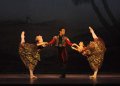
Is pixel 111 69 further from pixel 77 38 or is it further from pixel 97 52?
pixel 97 52

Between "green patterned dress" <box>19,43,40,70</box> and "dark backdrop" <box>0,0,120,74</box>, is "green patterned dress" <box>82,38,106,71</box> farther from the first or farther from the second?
"dark backdrop" <box>0,0,120,74</box>

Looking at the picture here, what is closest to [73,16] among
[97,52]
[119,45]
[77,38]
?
[77,38]

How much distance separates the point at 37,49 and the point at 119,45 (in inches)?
158

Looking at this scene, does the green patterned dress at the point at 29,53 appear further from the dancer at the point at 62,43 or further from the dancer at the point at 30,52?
the dancer at the point at 62,43

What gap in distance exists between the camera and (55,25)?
15.8 meters

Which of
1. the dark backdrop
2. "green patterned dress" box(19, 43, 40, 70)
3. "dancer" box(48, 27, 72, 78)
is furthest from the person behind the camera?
the dark backdrop

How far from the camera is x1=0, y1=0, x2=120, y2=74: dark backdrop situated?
15.7 m

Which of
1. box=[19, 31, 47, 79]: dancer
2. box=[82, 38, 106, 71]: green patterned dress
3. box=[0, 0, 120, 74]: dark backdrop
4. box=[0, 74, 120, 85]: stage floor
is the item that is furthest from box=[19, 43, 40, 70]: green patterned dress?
box=[0, 0, 120, 74]: dark backdrop

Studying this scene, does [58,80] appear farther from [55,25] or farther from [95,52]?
[55,25]

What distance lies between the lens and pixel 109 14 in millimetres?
15781

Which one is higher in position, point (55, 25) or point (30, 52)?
point (55, 25)

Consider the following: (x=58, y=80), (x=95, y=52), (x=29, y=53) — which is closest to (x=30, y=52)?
(x=29, y=53)

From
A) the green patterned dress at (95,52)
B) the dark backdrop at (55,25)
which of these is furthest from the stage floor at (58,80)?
the dark backdrop at (55,25)

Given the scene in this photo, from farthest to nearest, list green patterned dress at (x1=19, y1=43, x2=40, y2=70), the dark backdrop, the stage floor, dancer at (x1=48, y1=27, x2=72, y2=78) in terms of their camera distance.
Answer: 1. the dark backdrop
2. dancer at (x1=48, y1=27, x2=72, y2=78)
3. green patterned dress at (x1=19, y1=43, x2=40, y2=70)
4. the stage floor
